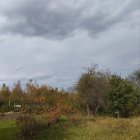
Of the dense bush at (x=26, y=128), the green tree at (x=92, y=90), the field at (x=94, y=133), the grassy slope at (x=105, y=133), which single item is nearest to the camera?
the grassy slope at (x=105, y=133)

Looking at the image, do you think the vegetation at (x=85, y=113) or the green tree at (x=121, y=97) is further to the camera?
the green tree at (x=121, y=97)

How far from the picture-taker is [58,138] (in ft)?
65.4

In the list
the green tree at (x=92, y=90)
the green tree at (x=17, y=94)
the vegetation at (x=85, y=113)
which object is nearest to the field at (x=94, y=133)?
the vegetation at (x=85, y=113)

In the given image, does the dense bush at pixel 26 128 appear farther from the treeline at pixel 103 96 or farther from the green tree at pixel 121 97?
the green tree at pixel 121 97

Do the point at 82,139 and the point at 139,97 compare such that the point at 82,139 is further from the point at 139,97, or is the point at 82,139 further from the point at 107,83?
the point at 139,97

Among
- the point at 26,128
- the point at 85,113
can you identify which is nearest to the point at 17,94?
the point at 85,113

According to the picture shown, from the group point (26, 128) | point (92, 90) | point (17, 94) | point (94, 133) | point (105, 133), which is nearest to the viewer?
point (105, 133)

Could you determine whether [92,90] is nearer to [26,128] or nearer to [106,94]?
[106,94]

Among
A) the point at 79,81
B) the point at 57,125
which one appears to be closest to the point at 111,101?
the point at 79,81

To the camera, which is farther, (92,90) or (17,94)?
(17,94)

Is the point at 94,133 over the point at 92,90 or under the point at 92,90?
under

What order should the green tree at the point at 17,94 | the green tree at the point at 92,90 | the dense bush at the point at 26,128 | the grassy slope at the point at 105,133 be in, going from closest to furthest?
the grassy slope at the point at 105,133 < the dense bush at the point at 26,128 < the green tree at the point at 92,90 < the green tree at the point at 17,94

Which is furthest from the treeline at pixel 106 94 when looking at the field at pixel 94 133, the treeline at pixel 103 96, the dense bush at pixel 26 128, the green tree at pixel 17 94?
the green tree at pixel 17 94

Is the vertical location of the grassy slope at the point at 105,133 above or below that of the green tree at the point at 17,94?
below
